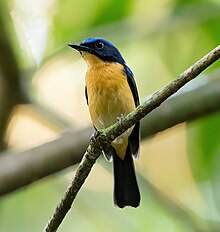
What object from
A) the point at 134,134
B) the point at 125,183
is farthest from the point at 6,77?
the point at 125,183

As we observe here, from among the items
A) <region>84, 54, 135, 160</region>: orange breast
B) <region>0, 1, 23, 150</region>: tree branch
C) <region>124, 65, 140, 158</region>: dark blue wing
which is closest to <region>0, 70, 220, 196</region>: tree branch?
<region>124, 65, 140, 158</region>: dark blue wing

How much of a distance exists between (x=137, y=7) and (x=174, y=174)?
5.67 feet

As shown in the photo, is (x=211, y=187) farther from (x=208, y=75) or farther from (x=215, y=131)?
(x=208, y=75)

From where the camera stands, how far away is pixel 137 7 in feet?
19.9

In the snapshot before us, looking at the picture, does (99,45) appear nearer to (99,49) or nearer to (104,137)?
(99,49)

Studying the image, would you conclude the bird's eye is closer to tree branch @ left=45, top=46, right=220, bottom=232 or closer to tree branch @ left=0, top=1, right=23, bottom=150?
tree branch @ left=0, top=1, right=23, bottom=150

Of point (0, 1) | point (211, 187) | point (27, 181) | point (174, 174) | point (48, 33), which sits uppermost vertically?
point (0, 1)

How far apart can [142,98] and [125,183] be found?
1.38 m

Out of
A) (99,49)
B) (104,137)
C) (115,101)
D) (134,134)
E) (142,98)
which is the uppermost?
(104,137)

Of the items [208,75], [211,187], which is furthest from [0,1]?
[211,187]

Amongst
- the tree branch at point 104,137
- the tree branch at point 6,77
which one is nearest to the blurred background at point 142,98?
the tree branch at point 6,77

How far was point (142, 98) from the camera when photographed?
624 cm

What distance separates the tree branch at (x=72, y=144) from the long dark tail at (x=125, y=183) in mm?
322

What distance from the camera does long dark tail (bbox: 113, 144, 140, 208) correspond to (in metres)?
4.88
